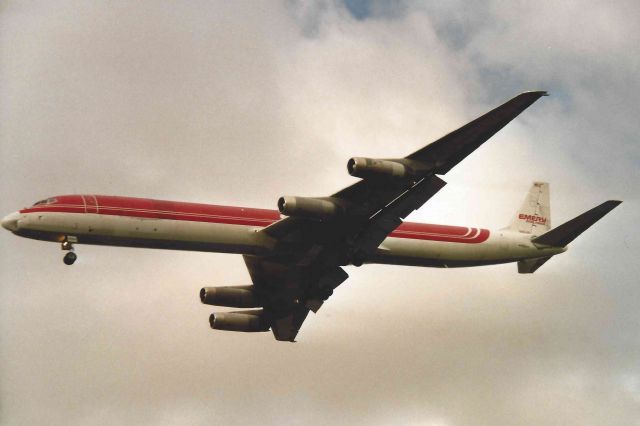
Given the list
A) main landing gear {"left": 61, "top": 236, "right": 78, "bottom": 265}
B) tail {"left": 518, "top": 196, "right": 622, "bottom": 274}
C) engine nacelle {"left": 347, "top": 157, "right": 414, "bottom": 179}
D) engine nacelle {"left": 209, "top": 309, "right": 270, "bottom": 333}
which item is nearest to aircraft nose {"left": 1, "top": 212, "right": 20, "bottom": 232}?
main landing gear {"left": 61, "top": 236, "right": 78, "bottom": 265}

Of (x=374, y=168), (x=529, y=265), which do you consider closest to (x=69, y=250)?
(x=374, y=168)

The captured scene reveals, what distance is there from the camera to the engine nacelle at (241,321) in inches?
2137

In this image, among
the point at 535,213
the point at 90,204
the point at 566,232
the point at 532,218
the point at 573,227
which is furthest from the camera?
the point at 535,213

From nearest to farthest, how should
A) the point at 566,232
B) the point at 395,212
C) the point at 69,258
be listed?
the point at 69,258, the point at 395,212, the point at 566,232

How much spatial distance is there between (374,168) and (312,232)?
7.83m

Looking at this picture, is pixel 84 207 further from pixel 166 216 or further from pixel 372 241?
pixel 372 241

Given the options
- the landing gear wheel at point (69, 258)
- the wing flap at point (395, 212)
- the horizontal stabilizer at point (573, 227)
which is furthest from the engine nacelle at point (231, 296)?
the horizontal stabilizer at point (573, 227)

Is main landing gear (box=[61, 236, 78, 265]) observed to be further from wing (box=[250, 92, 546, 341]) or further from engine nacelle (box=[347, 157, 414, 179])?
engine nacelle (box=[347, 157, 414, 179])

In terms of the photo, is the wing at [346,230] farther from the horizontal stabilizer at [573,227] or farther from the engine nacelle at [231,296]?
the horizontal stabilizer at [573,227]

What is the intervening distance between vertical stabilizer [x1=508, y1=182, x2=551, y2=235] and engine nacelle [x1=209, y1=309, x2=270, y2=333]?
17454mm

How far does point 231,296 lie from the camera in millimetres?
53562

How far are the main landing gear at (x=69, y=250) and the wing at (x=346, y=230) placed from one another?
9860 mm

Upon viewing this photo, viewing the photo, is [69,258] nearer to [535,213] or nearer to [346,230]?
[346,230]

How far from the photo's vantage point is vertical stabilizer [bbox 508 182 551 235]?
56312mm
